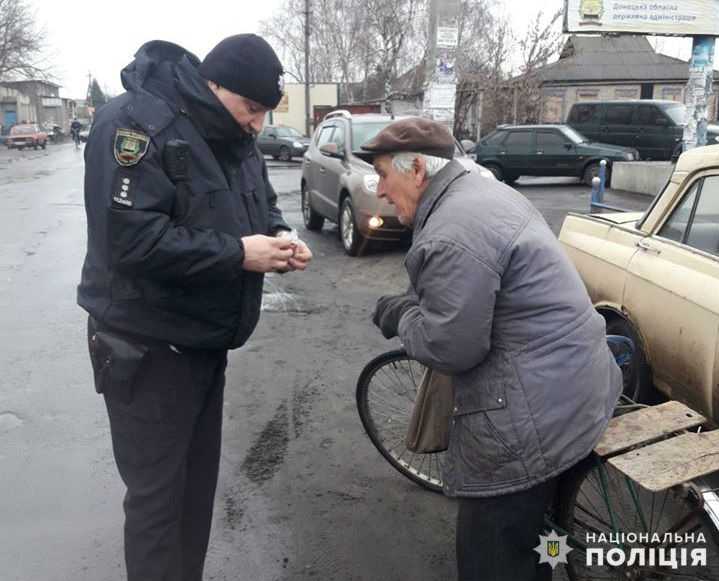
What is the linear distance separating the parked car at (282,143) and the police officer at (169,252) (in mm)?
27355

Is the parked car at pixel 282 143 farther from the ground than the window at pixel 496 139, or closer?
closer

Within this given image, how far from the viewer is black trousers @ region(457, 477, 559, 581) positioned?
221 cm

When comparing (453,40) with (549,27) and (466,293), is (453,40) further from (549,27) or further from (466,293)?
(549,27)

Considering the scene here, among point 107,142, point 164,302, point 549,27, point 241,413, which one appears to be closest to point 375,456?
point 241,413

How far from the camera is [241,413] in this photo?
4688 mm

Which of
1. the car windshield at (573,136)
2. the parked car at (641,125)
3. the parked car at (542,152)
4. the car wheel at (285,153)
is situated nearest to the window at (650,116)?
the parked car at (641,125)

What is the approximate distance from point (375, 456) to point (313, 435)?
445 mm

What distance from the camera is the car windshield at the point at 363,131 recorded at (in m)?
10.0

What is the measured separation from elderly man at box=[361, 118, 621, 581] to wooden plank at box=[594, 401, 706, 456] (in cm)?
19

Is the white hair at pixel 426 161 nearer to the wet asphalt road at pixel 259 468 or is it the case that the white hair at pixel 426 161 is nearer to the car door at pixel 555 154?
A: the wet asphalt road at pixel 259 468

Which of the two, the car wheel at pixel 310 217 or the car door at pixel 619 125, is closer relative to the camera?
the car wheel at pixel 310 217

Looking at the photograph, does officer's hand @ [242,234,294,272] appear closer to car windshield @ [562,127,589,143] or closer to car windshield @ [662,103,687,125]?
car windshield @ [562,127,589,143]

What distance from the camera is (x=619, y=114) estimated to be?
828 inches

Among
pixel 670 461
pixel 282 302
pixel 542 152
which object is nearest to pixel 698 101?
pixel 542 152
